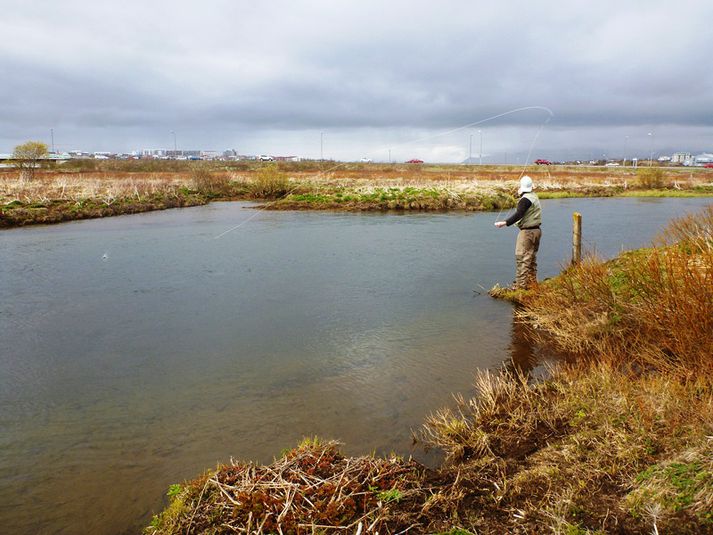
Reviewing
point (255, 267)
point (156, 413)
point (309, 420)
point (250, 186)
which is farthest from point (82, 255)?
point (250, 186)

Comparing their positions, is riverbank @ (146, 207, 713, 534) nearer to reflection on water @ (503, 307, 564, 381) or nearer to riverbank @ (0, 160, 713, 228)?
reflection on water @ (503, 307, 564, 381)

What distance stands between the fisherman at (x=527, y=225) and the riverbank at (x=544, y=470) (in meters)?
4.86

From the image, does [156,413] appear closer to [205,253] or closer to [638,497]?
[638,497]

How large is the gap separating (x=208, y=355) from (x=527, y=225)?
7284mm

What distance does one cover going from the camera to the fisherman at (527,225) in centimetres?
1120

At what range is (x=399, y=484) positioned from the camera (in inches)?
167

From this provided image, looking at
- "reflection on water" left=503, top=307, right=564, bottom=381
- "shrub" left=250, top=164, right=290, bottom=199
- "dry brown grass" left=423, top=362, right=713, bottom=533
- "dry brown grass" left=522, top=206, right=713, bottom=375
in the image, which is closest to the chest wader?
"dry brown grass" left=522, top=206, right=713, bottom=375

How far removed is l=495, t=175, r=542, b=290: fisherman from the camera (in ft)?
36.8

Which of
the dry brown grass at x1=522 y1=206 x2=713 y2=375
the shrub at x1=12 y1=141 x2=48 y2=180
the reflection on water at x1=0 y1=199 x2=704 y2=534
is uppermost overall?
the shrub at x1=12 y1=141 x2=48 y2=180

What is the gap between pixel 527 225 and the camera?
11.5 metres

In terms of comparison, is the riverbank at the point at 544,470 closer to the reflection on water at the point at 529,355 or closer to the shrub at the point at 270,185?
the reflection on water at the point at 529,355

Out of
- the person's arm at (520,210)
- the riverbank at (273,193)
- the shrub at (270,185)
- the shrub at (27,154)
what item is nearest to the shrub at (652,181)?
the riverbank at (273,193)

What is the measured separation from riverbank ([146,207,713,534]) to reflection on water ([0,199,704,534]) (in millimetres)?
1087

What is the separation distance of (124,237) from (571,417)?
2130cm
